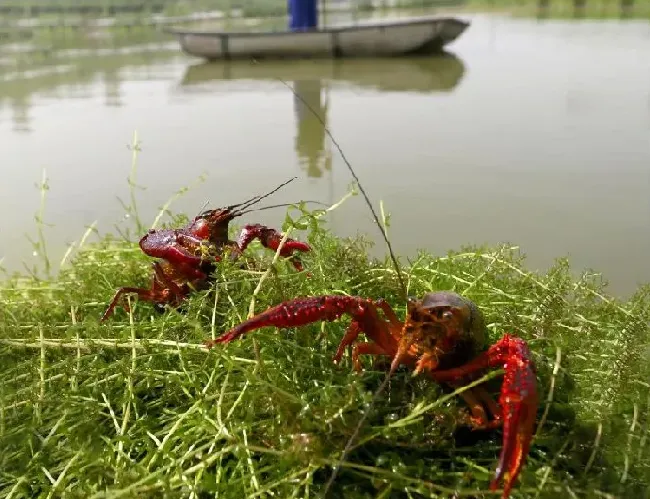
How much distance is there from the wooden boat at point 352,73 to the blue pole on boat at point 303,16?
1.26 m

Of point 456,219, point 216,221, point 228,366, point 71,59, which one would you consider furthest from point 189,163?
point 71,59

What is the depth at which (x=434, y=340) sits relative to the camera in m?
1.99

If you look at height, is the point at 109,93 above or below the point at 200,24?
below

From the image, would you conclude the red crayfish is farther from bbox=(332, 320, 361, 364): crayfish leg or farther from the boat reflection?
the boat reflection

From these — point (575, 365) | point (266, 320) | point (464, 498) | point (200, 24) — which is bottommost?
point (464, 498)

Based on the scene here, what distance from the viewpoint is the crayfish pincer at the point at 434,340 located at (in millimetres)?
1874

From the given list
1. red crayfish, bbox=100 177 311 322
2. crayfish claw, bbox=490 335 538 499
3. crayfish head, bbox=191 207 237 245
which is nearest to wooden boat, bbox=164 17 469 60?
crayfish head, bbox=191 207 237 245

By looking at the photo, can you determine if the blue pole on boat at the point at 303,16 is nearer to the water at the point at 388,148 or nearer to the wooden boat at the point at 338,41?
the wooden boat at the point at 338,41

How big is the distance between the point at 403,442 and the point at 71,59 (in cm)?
1360

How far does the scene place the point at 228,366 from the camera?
205cm

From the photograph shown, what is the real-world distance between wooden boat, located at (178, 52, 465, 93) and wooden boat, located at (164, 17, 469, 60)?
200 millimetres

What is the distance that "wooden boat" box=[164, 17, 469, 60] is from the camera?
41.5 feet

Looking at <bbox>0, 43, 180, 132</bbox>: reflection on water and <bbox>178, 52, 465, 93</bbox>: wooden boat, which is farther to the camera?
<bbox>178, 52, 465, 93</bbox>: wooden boat

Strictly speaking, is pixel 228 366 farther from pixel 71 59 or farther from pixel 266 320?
pixel 71 59
